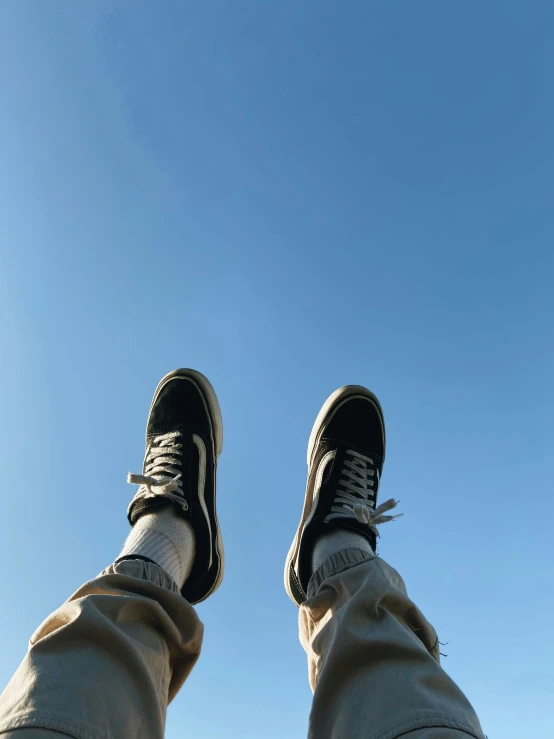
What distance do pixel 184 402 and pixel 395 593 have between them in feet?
3.95

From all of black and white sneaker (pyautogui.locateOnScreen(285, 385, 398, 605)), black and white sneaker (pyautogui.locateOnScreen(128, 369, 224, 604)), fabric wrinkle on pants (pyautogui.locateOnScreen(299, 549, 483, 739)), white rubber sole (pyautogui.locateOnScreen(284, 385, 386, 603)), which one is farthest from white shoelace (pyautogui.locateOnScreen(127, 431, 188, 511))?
fabric wrinkle on pants (pyautogui.locateOnScreen(299, 549, 483, 739))

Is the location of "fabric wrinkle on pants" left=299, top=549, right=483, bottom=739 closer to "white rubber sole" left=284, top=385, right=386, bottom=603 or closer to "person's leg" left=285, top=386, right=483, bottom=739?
"person's leg" left=285, top=386, right=483, bottom=739

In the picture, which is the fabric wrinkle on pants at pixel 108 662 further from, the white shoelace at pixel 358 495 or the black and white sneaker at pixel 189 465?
the white shoelace at pixel 358 495

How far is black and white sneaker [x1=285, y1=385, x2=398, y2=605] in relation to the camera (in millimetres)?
1425

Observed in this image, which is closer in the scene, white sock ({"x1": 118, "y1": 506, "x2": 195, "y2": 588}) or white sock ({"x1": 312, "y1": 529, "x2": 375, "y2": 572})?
white sock ({"x1": 118, "y1": 506, "x2": 195, "y2": 588})

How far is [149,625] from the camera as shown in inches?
32.0

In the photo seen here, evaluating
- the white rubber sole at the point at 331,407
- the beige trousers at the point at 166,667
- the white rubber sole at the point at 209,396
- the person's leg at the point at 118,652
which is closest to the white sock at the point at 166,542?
the person's leg at the point at 118,652

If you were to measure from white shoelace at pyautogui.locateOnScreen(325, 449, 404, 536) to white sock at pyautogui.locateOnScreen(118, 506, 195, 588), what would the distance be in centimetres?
40

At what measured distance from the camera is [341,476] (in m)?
1.76

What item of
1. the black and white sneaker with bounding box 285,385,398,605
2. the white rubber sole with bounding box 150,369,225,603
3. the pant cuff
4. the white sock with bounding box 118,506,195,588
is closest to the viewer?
A: the pant cuff

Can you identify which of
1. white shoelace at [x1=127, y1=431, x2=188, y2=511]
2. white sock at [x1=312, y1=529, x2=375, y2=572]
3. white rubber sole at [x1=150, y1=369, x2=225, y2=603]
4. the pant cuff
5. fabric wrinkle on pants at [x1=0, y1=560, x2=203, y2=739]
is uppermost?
white rubber sole at [x1=150, y1=369, x2=225, y2=603]

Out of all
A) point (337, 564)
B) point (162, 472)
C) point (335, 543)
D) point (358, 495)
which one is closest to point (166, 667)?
point (337, 564)

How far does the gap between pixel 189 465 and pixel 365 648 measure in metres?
1.05

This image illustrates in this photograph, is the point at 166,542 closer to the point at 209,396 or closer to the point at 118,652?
the point at 118,652
